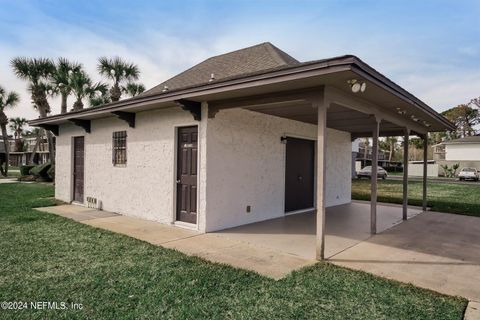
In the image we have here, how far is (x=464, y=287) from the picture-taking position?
3748 mm

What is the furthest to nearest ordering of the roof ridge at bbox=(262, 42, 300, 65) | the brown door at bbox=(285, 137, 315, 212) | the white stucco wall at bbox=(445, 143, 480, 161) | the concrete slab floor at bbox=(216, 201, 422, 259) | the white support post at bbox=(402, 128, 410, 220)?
the white stucco wall at bbox=(445, 143, 480, 161) < the brown door at bbox=(285, 137, 315, 212) < the white support post at bbox=(402, 128, 410, 220) < the roof ridge at bbox=(262, 42, 300, 65) < the concrete slab floor at bbox=(216, 201, 422, 259)

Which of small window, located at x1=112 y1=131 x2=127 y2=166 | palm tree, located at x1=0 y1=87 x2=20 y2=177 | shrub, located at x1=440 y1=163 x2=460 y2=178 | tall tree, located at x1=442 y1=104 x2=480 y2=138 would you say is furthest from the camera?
tall tree, located at x1=442 y1=104 x2=480 y2=138

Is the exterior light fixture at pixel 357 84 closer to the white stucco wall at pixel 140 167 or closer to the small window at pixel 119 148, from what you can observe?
the white stucco wall at pixel 140 167

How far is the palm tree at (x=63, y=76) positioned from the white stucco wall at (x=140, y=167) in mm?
11022

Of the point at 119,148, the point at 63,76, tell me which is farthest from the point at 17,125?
the point at 119,148

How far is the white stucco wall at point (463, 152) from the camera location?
37.4m

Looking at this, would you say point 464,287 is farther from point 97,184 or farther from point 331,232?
point 97,184

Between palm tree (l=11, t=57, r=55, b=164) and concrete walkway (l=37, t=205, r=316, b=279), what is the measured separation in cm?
1484

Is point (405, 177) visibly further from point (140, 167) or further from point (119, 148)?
point (119, 148)

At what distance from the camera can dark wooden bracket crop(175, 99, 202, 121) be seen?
6039 mm

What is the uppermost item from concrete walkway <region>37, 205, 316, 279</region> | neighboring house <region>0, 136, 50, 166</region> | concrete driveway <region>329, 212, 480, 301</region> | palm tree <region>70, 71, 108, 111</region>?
palm tree <region>70, 71, 108, 111</region>

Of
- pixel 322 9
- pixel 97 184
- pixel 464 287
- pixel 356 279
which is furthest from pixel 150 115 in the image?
pixel 464 287

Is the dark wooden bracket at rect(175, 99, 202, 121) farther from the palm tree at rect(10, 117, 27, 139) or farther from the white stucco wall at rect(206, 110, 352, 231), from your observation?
the palm tree at rect(10, 117, 27, 139)

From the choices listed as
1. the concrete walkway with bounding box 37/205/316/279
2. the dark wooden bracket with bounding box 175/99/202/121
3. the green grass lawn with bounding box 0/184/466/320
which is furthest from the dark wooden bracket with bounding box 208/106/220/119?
the green grass lawn with bounding box 0/184/466/320
